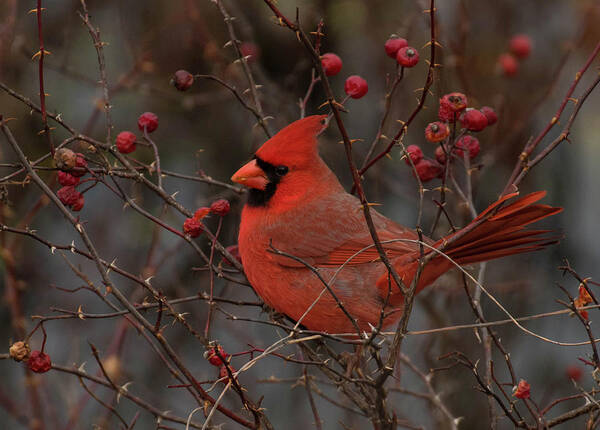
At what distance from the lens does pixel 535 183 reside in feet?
15.3

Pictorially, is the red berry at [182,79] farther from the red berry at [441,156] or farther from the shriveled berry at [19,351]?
the shriveled berry at [19,351]

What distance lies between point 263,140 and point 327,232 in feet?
3.95

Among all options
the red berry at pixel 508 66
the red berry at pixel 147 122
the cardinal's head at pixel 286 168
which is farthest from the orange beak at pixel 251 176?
the red berry at pixel 508 66

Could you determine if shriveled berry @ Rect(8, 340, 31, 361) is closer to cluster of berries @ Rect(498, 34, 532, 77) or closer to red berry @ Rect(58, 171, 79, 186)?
red berry @ Rect(58, 171, 79, 186)

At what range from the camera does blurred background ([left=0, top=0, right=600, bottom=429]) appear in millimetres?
4055

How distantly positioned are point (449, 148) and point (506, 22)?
9.42ft

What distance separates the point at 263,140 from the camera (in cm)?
409

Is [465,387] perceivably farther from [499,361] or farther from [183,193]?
[183,193]

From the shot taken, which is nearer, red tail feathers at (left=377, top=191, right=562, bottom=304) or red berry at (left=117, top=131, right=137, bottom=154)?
red tail feathers at (left=377, top=191, right=562, bottom=304)

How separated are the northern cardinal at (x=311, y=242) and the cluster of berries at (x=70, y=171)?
558 mm

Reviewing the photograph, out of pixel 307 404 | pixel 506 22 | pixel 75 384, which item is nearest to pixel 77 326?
pixel 75 384

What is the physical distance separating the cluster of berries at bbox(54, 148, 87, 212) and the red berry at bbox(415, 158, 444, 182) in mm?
977

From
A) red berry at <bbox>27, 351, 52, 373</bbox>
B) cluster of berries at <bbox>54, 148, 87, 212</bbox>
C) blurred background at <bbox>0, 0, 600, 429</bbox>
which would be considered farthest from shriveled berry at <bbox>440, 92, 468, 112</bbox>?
blurred background at <bbox>0, 0, 600, 429</bbox>

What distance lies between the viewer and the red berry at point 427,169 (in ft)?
8.14
